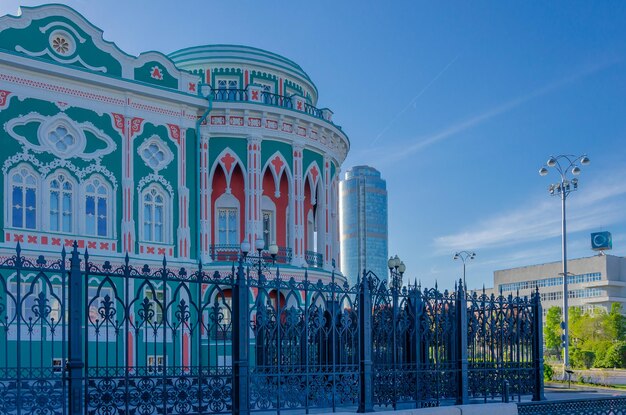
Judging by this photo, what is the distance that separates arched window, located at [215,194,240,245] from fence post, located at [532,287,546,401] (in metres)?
16.2

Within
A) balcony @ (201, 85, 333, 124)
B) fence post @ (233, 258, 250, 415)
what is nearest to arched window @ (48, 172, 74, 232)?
balcony @ (201, 85, 333, 124)

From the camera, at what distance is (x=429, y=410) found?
10.9 meters

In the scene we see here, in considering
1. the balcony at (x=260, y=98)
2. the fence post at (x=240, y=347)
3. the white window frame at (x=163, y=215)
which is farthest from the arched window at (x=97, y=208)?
the fence post at (x=240, y=347)

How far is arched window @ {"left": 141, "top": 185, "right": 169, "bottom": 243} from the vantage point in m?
25.6

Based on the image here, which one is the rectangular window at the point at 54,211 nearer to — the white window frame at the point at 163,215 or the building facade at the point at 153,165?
the building facade at the point at 153,165

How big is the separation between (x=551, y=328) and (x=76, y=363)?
214ft

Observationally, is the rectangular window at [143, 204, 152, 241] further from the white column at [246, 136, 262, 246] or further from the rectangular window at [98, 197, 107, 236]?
the white column at [246, 136, 262, 246]

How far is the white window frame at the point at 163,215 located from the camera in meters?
25.5

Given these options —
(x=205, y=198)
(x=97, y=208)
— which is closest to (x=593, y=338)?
(x=205, y=198)

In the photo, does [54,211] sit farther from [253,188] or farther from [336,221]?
[336,221]

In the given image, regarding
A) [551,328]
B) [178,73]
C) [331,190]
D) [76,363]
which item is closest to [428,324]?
[76,363]

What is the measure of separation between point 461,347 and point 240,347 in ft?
13.0

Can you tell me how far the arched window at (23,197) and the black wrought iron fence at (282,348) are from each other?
12.2m

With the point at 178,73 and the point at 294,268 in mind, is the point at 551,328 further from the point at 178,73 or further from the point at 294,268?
the point at 178,73
